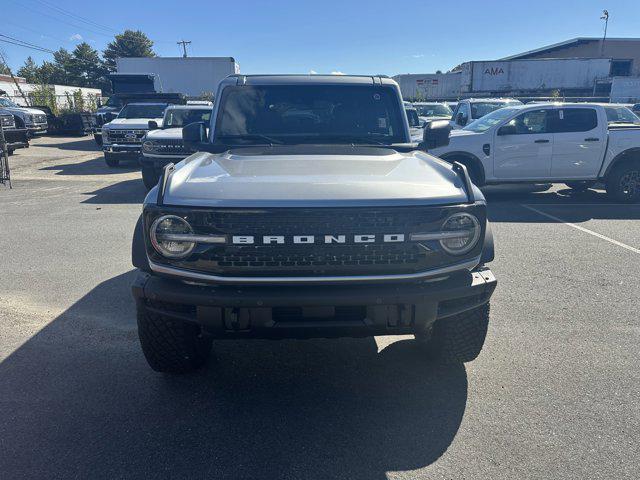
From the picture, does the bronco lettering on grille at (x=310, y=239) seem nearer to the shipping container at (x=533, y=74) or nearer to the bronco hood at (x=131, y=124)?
the bronco hood at (x=131, y=124)

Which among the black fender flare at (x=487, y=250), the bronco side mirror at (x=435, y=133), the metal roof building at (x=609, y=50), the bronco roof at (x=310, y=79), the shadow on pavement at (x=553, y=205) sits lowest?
the shadow on pavement at (x=553, y=205)

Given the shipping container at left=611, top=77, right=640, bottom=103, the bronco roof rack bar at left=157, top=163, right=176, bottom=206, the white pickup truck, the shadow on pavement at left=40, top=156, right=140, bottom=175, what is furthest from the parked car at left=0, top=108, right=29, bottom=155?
the shipping container at left=611, top=77, right=640, bottom=103

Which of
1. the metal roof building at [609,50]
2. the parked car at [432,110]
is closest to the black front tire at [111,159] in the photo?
the parked car at [432,110]

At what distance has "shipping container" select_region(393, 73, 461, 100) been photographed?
115 ft

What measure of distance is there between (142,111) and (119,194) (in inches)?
231

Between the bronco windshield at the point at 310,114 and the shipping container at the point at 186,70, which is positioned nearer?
the bronco windshield at the point at 310,114

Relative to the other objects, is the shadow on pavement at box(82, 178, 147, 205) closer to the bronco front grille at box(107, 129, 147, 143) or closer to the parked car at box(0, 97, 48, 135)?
the bronco front grille at box(107, 129, 147, 143)

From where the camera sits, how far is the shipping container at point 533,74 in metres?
32.1

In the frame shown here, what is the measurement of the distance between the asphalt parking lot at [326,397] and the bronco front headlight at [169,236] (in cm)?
98

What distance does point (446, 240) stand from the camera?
8.93 feet

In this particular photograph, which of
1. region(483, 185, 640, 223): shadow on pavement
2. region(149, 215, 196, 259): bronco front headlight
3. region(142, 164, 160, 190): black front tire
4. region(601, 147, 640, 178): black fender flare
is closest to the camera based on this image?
region(149, 215, 196, 259): bronco front headlight

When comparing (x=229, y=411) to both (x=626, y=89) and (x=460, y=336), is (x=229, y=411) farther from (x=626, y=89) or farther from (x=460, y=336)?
(x=626, y=89)

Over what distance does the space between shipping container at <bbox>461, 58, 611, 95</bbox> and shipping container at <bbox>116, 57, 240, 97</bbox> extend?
51.5ft

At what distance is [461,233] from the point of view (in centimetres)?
273
